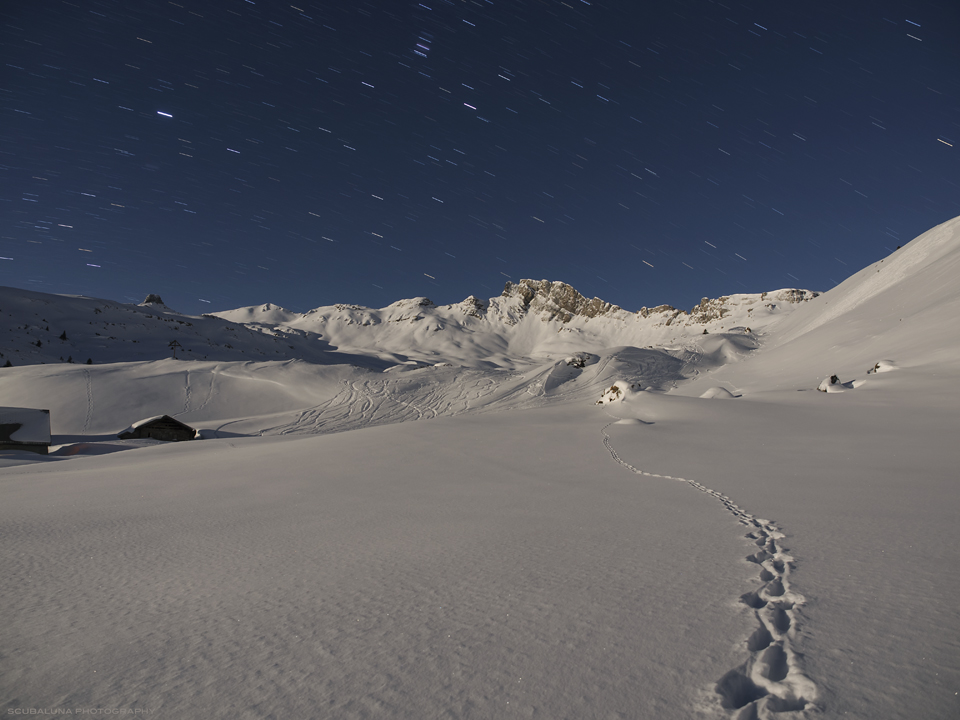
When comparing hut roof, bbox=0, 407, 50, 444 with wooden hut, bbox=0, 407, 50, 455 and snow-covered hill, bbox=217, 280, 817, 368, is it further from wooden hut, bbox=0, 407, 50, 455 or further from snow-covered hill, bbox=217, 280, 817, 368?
snow-covered hill, bbox=217, 280, 817, 368

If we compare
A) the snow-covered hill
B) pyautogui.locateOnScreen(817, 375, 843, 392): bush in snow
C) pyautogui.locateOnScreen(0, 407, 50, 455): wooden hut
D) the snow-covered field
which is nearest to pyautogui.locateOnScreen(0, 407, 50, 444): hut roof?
pyautogui.locateOnScreen(0, 407, 50, 455): wooden hut

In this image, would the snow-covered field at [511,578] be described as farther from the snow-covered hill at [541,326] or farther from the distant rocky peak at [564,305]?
the distant rocky peak at [564,305]

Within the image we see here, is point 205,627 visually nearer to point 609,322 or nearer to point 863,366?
point 863,366

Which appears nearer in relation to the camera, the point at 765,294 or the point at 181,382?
the point at 181,382

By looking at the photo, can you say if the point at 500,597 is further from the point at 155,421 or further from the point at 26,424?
the point at 155,421

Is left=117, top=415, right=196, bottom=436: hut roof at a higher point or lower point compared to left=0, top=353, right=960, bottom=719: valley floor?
lower

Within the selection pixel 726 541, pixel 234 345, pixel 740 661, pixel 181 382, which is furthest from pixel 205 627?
pixel 234 345

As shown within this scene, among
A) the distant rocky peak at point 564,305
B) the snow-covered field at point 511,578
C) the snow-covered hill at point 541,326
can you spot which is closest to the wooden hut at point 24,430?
the snow-covered field at point 511,578

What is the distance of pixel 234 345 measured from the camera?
73.3 m

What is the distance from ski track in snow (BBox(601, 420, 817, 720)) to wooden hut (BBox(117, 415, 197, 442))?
34.1m

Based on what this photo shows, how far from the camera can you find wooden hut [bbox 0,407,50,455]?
2227 centimetres

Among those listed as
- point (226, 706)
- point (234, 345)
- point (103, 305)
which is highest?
point (103, 305)

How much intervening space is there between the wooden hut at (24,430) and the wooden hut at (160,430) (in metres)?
5.03

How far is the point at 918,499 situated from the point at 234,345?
84185mm
